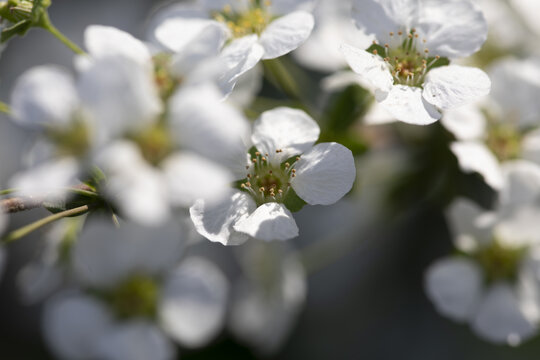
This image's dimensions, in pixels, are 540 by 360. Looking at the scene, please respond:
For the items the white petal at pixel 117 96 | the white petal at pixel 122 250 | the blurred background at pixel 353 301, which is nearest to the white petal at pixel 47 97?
the white petal at pixel 117 96

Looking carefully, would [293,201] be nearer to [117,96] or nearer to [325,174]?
[325,174]

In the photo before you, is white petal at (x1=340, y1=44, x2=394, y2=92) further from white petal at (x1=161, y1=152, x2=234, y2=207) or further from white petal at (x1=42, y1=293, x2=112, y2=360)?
white petal at (x1=42, y1=293, x2=112, y2=360)

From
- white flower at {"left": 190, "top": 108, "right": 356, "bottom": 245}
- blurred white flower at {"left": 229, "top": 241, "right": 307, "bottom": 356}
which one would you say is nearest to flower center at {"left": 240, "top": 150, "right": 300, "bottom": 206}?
white flower at {"left": 190, "top": 108, "right": 356, "bottom": 245}

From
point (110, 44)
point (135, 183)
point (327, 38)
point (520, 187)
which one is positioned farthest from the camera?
point (327, 38)

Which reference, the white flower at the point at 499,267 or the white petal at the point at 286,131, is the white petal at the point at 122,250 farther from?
the white flower at the point at 499,267

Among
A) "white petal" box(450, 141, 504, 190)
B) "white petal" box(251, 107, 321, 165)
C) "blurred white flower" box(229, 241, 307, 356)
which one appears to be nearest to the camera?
"white petal" box(251, 107, 321, 165)

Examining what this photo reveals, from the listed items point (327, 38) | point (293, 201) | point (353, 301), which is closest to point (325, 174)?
point (293, 201)

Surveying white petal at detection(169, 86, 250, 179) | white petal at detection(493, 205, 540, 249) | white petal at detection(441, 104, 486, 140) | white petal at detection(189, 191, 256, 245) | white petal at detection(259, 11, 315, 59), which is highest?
white petal at detection(169, 86, 250, 179)
